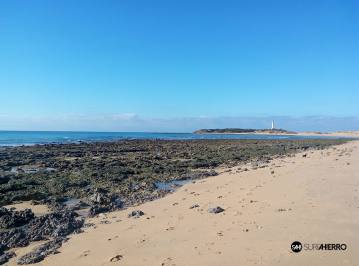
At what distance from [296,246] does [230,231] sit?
4.42ft

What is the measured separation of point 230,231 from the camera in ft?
21.5

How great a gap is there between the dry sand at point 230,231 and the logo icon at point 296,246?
0.08m

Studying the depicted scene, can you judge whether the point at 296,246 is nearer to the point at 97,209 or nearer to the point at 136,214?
the point at 136,214

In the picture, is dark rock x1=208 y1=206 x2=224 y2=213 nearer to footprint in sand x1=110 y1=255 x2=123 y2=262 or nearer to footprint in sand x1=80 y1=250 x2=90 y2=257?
footprint in sand x1=110 y1=255 x2=123 y2=262

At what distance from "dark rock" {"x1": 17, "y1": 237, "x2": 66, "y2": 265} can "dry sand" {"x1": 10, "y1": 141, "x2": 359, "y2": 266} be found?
0.16 m

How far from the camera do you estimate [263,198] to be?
9406 mm

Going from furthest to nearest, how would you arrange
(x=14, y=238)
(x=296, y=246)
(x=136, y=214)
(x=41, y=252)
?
1. (x=136, y=214)
2. (x=14, y=238)
3. (x=41, y=252)
4. (x=296, y=246)

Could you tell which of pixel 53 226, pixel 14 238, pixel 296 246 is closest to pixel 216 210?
pixel 296 246

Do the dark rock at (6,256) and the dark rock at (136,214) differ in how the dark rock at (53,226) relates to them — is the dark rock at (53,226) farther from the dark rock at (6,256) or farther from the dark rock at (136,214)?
the dark rock at (136,214)

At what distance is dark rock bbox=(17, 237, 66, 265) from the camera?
5883 millimetres

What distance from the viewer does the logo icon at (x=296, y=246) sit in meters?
5.44

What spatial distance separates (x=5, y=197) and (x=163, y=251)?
832 centimetres

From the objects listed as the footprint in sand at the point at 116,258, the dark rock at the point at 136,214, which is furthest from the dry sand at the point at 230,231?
the dark rock at the point at 136,214

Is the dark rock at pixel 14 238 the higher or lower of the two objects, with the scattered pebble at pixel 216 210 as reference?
lower
